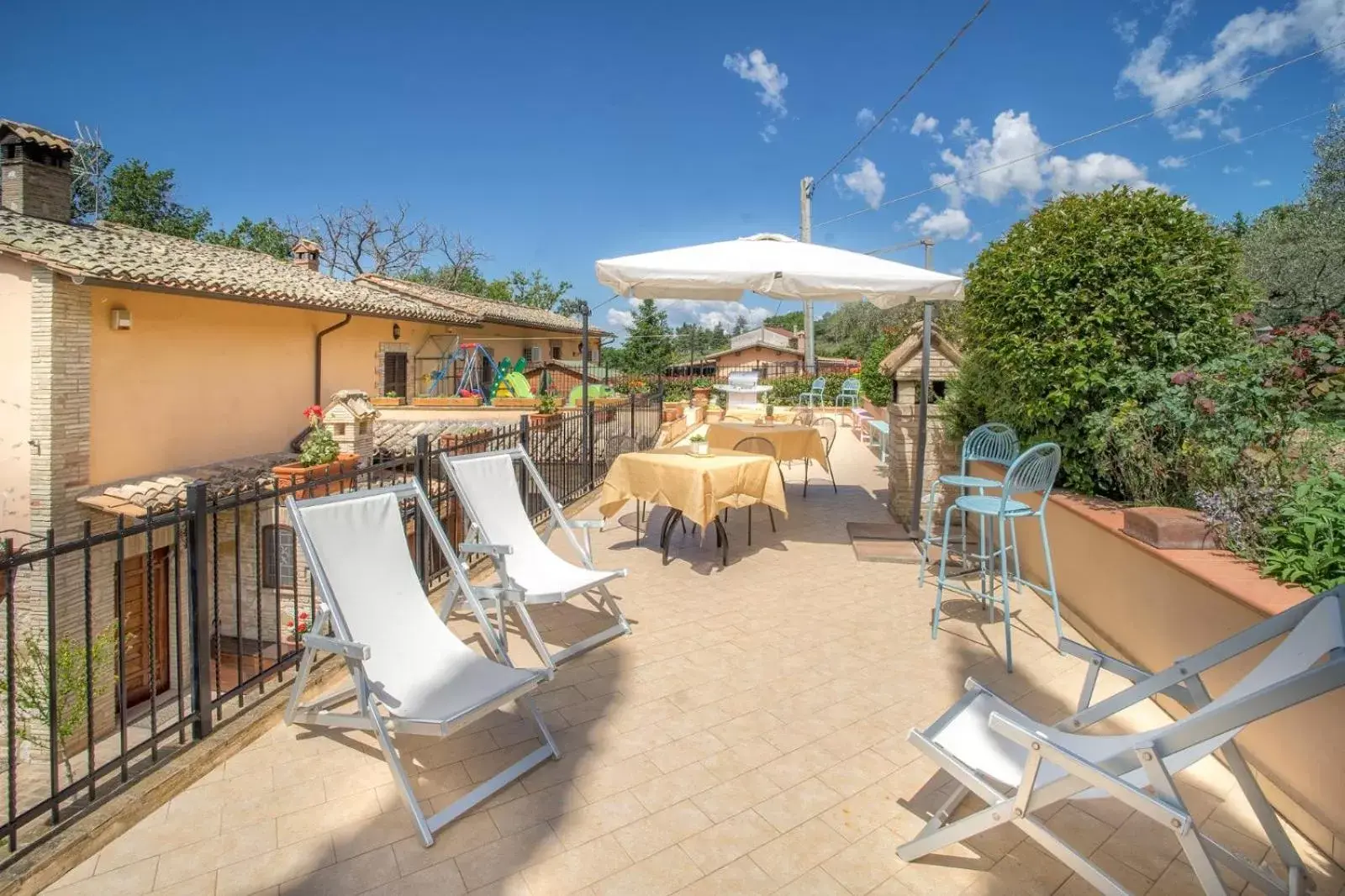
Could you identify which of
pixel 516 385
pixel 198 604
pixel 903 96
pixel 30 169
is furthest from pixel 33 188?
pixel 903 96

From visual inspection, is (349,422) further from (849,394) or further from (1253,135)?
(849,394)

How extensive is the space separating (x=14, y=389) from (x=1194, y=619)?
1362cm

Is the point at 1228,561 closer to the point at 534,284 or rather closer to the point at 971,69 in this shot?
the point at 971,69

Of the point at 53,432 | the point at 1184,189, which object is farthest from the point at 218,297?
the point at 1184,189

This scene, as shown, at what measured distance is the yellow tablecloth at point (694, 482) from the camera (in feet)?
16.0

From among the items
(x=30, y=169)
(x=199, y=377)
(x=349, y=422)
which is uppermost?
(x=30, y=169)

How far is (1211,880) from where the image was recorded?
154cm

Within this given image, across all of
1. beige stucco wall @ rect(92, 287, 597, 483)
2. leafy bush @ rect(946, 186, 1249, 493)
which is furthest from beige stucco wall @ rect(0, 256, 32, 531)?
leafy bush @ rect(946, 186, 1249, 493)

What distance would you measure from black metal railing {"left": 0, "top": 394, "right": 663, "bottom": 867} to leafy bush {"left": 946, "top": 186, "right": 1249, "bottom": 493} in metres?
3.78

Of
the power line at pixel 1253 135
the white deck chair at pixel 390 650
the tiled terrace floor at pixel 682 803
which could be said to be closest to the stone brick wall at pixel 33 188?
the white deck chair at pixel 390 650

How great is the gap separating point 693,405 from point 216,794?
17.4 metres

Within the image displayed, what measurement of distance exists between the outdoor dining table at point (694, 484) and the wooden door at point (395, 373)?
15172 mm

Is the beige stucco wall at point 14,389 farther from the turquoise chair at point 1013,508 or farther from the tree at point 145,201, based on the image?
the tree at point 145,201

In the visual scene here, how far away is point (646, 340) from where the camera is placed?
47.2m
